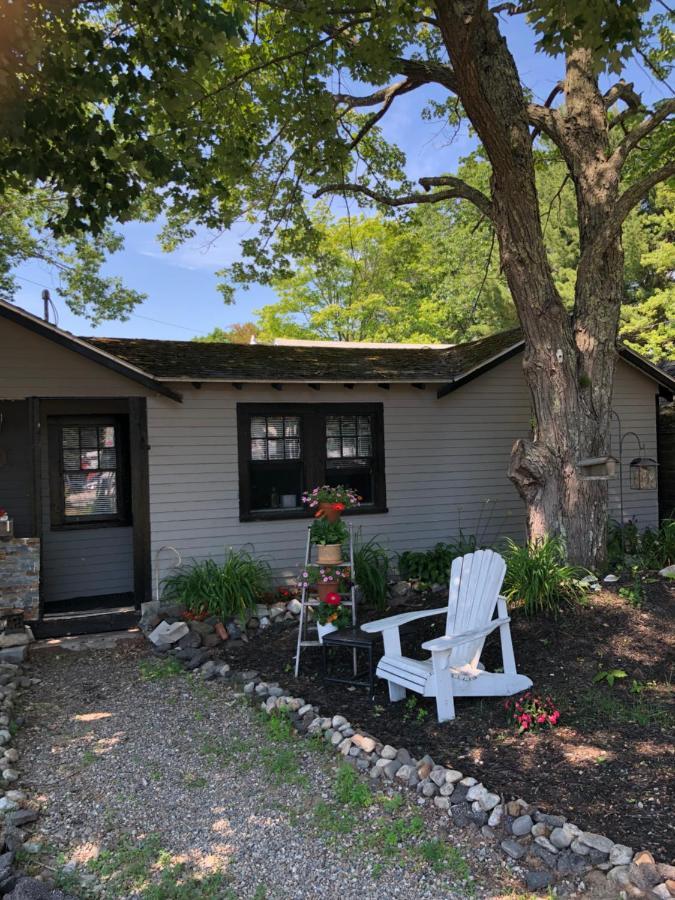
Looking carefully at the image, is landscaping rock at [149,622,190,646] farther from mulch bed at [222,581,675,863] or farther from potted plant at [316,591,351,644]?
potted plant at [316,591,351,644]

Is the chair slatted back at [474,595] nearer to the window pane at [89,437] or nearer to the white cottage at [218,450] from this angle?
the white cottage at [218,450]

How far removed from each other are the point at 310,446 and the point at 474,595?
380 centimetres

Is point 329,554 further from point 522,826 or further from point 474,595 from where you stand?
point 522,826

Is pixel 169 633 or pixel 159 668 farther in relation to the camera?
pixel 169 633

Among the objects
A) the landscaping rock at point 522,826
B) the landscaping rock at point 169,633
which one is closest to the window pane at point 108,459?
the landscaping rock at point 169,633

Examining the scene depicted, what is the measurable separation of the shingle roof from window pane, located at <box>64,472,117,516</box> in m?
1.75

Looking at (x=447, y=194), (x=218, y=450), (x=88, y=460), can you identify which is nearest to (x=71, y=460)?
(x=88, y=460)

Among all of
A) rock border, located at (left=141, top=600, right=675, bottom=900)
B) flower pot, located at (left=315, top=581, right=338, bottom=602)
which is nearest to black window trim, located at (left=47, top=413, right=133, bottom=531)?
flower pot, located at (left=315, top=581, right=338, bottom=602)

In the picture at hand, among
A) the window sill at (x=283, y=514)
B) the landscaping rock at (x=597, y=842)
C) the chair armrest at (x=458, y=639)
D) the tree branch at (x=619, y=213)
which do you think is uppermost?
the tree branch at (x=619, y=213)

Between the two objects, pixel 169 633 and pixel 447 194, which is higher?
pixel 447 194

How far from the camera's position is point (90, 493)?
26.4 feet

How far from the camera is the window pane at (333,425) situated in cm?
801

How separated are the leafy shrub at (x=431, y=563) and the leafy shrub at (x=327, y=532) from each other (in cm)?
219

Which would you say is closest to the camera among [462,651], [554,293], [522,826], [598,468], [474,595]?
[522,826]
